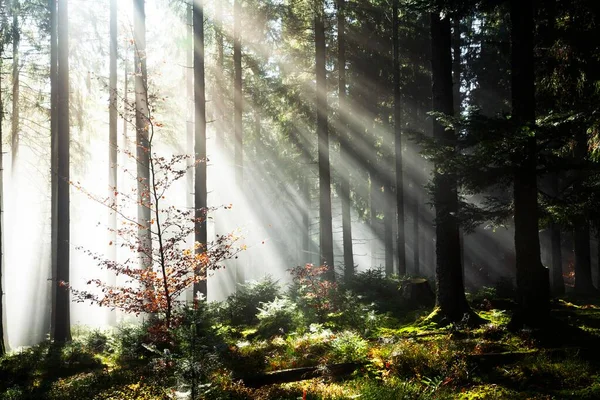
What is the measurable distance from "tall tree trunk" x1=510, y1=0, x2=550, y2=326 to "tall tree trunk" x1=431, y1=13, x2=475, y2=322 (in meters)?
1.74

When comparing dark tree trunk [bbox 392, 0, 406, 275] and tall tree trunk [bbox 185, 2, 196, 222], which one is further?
dark tree trunk [bbox 392, 0, 406, 275]

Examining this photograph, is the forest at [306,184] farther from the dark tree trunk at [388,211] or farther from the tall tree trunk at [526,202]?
the dark tree trunk at [388,211]

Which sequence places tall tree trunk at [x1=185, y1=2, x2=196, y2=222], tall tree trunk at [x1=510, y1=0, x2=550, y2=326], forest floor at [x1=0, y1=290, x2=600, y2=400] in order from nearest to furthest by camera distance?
1. forest floor at [x1=0, y1=290, x2=600, y2=400]
2. tall tree trunk at [x1=510, y1=0, x2=550, y2=326]
3. tall tree trunk at [x1=185, y1=2, x2=196, y2=222]

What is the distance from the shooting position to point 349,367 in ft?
22.8

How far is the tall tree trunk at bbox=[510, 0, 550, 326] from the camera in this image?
26.6ft

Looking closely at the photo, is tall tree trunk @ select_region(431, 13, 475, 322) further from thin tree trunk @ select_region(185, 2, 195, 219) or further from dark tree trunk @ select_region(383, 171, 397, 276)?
dark tree trunk @ select_region(383, 171, 397, 276)

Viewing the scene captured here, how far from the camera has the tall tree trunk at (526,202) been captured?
319 inches

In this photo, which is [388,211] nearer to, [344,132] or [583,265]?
[344,132]

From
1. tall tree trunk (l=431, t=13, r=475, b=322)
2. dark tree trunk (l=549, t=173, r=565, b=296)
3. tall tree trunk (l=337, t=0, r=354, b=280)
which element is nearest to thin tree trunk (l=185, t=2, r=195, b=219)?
tall tree trunk (l=337, t=0, r=354, b=280)

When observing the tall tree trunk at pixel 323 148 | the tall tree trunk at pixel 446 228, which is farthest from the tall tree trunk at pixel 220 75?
the tall tree trunk at pixel 446 228

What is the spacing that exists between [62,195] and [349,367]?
10.1m

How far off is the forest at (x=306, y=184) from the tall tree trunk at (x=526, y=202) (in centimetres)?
4

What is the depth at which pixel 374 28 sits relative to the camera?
1894 centimetres

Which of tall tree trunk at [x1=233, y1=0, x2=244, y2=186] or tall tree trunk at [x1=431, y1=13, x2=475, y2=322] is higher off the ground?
tall tree trunk at [x1=233, y1=0, x2=244, y2=186]
